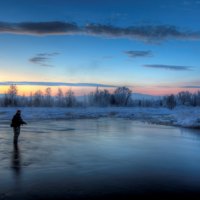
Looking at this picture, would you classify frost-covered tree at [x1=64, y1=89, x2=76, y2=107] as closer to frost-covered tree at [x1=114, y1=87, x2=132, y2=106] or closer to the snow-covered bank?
frost-covered tree at [x1=114, y1=87, x2=132, y2=106]

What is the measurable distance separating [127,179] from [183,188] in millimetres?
1541

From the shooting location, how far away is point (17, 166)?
10766 millimetres

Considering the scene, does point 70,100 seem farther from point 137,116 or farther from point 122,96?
point 137,116

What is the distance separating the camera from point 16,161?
459 inches

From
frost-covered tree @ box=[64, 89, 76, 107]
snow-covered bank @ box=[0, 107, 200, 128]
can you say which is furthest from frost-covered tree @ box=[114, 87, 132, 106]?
snow-covered bank @ box=[0, 107, 200, 128]

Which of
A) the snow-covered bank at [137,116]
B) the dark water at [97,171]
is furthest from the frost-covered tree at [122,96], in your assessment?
the dark water at [97,171]

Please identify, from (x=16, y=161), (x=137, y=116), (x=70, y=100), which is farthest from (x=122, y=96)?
(x=16, y=161)

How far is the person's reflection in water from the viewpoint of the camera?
10.2 m

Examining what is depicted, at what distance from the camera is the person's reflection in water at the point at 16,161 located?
10.2 metres

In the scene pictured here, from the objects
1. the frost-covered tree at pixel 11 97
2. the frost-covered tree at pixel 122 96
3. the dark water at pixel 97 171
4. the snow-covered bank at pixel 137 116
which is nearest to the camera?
the dark water at pixel 97 171

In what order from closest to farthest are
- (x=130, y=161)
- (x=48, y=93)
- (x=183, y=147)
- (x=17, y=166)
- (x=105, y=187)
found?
(x=105, y=187) < (x=17, y=166) < (x=130, y=161) < (x=183, y=147) < (x=48, y=93)

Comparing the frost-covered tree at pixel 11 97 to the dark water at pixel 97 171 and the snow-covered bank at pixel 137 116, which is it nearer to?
the snow-covered bank at pixel 137 116

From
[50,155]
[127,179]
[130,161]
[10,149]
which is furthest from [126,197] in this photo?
[10,149]

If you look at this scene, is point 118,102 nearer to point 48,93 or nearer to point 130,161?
point 48,93
